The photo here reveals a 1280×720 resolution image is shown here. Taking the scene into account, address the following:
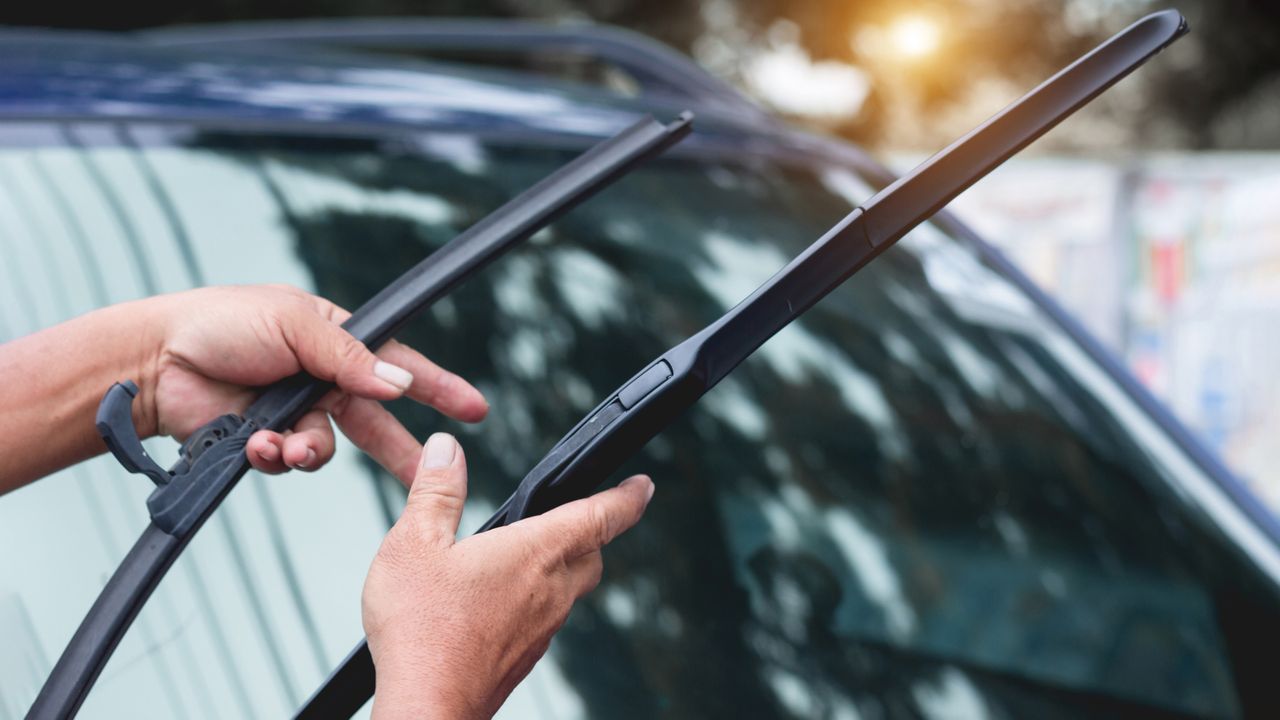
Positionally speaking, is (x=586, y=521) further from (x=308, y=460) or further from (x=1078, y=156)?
(x=1078, y=156)

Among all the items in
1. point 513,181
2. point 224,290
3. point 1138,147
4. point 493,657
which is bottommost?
point 493,657

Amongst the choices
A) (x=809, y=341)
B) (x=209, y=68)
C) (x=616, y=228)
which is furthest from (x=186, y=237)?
(x=809, y=341)

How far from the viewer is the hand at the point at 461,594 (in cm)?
78

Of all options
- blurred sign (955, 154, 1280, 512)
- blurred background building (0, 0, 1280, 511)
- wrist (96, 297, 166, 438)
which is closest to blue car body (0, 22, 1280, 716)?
wrist (96, 297, 166, 438)

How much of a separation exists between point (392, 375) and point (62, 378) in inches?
11.8

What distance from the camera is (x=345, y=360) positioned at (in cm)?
98

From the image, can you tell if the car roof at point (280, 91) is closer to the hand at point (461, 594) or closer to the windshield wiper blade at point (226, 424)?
the windshield wiper blade at point (226, 424)

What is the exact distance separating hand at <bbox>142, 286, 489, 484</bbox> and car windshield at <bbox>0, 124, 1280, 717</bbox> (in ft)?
→ 0.41

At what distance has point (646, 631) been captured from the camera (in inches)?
48.8

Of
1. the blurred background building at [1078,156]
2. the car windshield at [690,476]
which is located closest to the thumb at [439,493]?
the car windshield at [690,476]

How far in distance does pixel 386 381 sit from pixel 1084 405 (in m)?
1.09

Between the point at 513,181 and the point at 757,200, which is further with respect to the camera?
the point at 757,200

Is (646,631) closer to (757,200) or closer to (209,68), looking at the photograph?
(757,200)

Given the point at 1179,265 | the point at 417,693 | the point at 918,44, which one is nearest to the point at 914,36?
the point at 918,44
